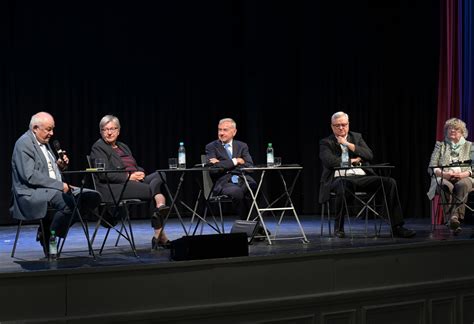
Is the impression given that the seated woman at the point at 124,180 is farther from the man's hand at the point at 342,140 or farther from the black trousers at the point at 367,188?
the man's hand at the point at 342,140

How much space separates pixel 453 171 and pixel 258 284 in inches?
126

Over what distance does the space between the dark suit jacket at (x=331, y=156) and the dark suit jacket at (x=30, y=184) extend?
2.27m

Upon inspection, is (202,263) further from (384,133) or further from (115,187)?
(384,133)

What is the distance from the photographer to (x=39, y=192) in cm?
486

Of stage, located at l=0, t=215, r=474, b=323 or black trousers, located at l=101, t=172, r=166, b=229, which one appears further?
black trousers, located at l=101, t=172, r=166, b=229

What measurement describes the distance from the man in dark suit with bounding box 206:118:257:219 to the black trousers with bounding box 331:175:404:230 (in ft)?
2.71

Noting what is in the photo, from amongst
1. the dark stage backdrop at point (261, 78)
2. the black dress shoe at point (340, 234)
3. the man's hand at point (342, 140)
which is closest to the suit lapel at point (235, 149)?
the man's hand at point (342, 140)

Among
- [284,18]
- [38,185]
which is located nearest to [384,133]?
[284,18]

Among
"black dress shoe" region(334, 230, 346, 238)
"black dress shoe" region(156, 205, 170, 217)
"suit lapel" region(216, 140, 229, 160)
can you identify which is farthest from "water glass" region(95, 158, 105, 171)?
"black dress shoe" region(334, 230, 346, 238)

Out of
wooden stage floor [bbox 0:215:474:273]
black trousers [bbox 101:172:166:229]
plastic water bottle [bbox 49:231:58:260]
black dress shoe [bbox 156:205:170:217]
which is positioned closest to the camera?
wooden stage floor [bbox 0:215:474:273]

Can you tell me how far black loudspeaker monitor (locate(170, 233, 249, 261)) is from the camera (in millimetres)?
4090

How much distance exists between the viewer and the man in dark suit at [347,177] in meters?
5.84

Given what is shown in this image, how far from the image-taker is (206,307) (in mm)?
4039

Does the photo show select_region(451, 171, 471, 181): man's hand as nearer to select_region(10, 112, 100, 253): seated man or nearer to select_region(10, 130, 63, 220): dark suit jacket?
select_region(10, 112, 100, 253): seated man
